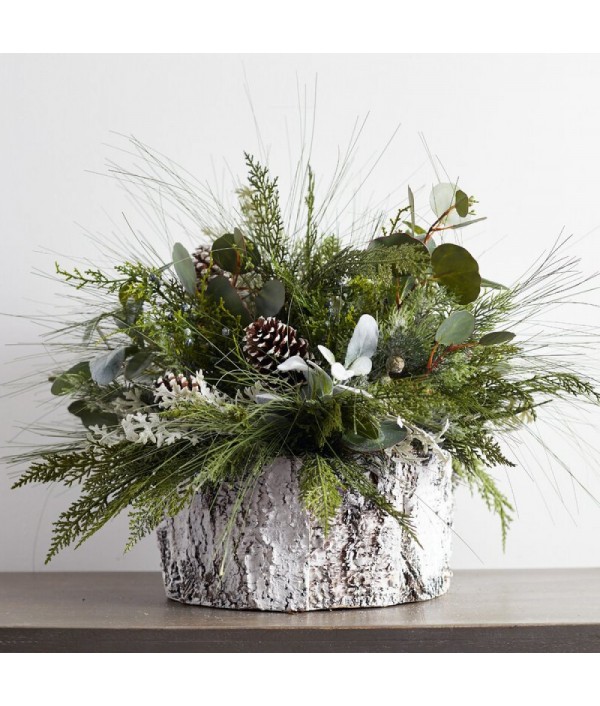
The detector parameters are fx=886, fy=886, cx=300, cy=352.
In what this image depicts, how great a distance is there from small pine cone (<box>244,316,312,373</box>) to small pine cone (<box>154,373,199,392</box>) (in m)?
0.05

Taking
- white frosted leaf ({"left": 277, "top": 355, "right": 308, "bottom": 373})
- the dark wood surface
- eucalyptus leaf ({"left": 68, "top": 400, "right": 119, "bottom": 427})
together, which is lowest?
the dark wood surface

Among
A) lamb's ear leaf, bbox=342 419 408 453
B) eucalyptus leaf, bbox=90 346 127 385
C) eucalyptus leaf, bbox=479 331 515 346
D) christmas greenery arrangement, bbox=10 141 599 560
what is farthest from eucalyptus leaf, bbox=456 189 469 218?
eucalyptus leaf, bbox=90 346 127 385

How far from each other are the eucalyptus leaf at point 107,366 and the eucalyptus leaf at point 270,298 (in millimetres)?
127

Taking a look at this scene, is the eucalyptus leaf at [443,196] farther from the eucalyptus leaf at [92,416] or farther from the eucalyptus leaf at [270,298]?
the eucalyptus leaf at [92,416]

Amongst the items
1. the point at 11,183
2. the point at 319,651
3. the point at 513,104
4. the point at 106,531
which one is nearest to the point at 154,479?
the point at 319,651

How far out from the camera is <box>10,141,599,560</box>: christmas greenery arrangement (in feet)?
2.28

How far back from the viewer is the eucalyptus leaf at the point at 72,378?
792 mm

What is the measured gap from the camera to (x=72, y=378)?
79 cm

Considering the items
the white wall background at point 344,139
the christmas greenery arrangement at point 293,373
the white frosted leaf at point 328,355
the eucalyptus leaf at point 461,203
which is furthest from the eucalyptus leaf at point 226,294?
the white wall background at point 344,139

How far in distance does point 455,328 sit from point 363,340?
0.08 m

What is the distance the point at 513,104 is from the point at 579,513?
0.52 metres

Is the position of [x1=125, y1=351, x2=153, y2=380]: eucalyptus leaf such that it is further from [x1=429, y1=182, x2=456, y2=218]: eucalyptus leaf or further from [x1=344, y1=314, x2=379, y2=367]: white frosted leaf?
[x1=429, y1=182, x2=456, y2=218]: eucalyptus leaf

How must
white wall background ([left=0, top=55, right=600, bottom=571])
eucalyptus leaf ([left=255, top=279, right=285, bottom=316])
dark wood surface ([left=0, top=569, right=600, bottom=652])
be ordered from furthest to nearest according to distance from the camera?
white wall background ([left=0, top=55, right=600, bottom=571]) → eucalyptus leaf ([left=255, top=279, right=285, bottom=316]) → dark wood surface ([left=0, top=569, right=600, bottom=652])

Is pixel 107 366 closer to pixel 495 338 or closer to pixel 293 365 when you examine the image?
pixel 293 365
